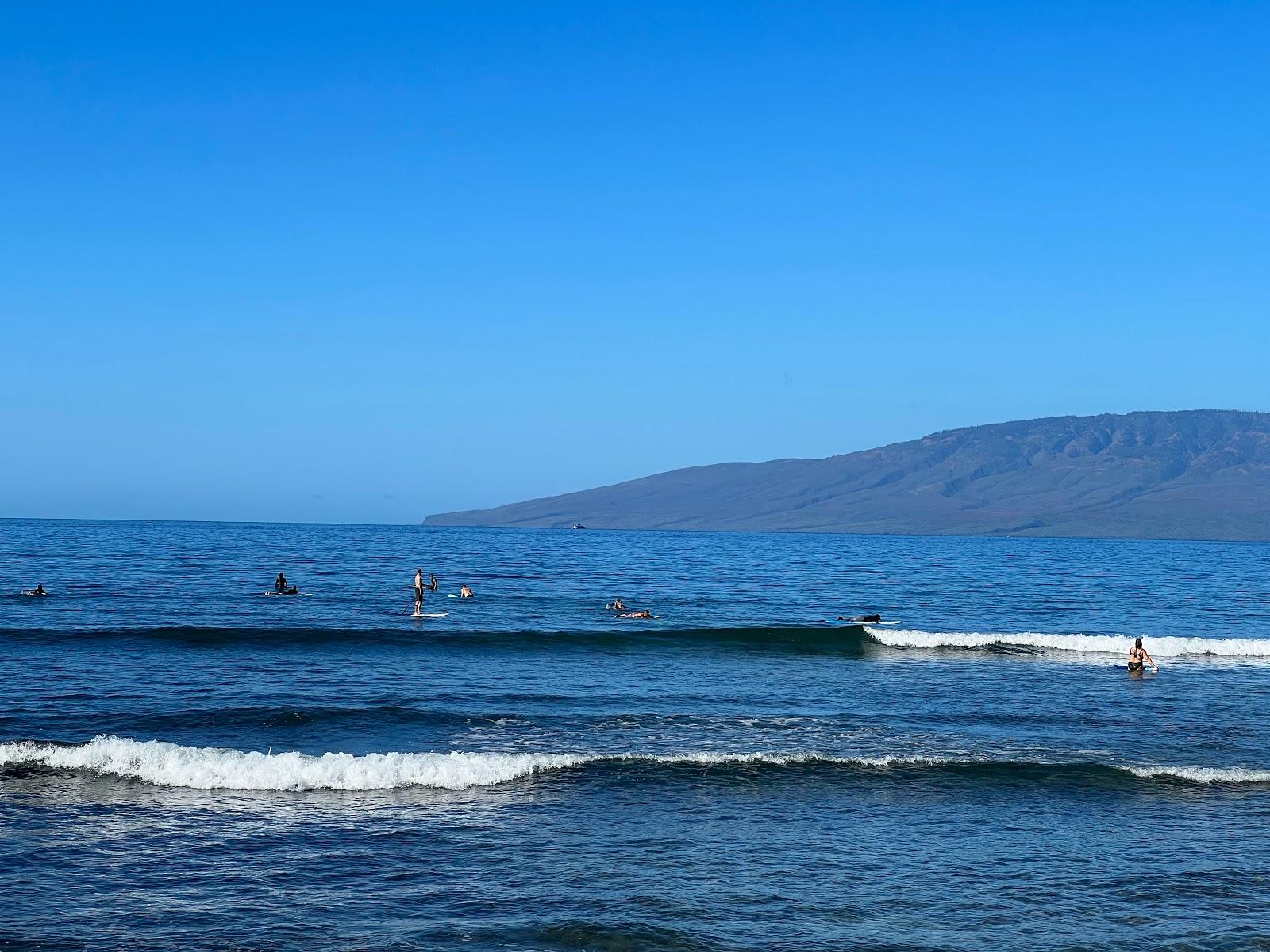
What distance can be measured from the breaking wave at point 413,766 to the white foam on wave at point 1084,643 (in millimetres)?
23690

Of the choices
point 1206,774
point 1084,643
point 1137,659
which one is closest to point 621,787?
point 1206,774

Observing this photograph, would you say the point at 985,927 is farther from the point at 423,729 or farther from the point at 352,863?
the point at 423,729

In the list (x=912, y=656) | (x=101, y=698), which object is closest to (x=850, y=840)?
(x=101, y=698)

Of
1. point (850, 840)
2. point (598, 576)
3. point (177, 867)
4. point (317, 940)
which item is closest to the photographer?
point (317, 940)

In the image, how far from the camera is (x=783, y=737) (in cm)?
2625

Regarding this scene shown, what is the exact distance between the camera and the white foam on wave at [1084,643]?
4534 centimetres

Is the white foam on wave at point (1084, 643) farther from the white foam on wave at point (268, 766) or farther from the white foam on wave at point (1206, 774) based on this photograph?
the white foam on wave at point (268, 766)

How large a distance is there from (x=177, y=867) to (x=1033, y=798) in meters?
15.6

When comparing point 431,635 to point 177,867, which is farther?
point 431,635

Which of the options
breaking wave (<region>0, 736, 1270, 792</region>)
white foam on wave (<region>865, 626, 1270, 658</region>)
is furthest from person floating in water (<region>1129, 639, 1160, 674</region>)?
breaking wave (<region>0, 736, 1270, 792</region>)

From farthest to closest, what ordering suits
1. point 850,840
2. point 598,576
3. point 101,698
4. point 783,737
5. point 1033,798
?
point 598,576 → point 101,698 → point 783,737 → point 1033,798 → point 850,840

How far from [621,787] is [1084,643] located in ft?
107

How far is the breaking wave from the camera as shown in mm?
21672

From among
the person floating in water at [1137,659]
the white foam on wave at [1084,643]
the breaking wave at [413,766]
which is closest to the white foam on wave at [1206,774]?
the breaking wave at [413,766]
